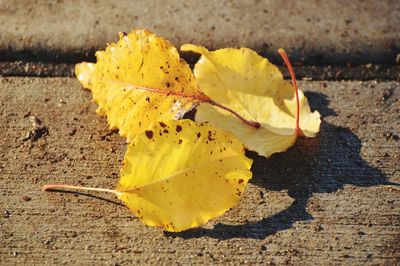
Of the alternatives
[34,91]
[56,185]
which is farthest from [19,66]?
[56,185]

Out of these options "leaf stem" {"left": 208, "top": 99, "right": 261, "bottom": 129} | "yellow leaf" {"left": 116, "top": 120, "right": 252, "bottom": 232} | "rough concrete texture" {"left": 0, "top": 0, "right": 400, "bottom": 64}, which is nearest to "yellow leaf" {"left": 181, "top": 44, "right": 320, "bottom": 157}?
→ "leaf stem" {"left": 208, "top": 99, "right": 261, "bottom": 129}

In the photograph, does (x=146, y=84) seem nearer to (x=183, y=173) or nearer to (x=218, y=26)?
(x=183, y=173)

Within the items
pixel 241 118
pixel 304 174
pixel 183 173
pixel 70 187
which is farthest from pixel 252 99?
pixel 70 187

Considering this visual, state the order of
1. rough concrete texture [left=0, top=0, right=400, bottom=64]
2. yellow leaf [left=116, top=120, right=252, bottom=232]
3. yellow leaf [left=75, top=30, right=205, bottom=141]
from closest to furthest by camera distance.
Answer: yellow leaf [left=116, top=120, right=252, bottom=232] < yellow leaf [left=75, top=30, right=205, bottom=141] < rough concrete texture [left=0, top=0, right=400, bottom=64]

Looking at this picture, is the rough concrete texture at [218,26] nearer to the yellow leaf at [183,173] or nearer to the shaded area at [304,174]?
the shaded area at [304,174]

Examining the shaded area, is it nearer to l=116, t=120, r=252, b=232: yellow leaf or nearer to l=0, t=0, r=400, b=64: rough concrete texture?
l=116, t=120, r=252, b=232: yellow leaf
